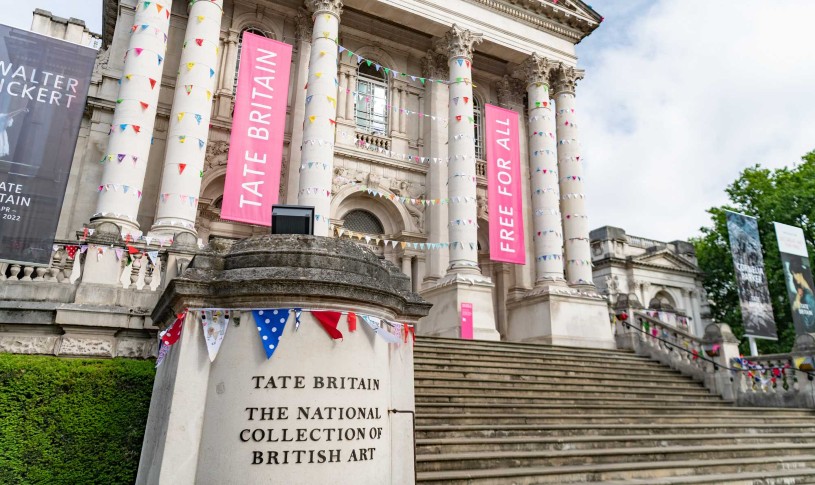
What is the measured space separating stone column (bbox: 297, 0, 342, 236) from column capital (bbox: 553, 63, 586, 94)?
944 cm

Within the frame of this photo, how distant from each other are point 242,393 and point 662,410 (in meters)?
9.95

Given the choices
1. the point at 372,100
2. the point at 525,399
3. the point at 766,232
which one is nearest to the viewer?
the point at 525,399

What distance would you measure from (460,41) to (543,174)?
5.70 meters

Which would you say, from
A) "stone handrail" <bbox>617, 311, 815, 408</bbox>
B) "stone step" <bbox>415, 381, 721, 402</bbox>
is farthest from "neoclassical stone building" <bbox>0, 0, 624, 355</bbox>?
"stone step" <bbox>415, 381, 721, 402</bbox>

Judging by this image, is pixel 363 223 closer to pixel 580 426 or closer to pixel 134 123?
pixel 134 123

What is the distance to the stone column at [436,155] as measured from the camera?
60.7 ft

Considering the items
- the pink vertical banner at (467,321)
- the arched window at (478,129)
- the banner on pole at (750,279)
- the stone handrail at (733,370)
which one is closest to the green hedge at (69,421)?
the pink vertical banner at (467,321)

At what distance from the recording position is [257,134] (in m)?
13.5

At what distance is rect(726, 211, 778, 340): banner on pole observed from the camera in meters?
19.2

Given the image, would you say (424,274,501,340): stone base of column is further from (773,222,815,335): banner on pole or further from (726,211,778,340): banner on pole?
(773,222,815,335): banner on pole

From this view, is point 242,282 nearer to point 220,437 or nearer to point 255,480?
point 220,437

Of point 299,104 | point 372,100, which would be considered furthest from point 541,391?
point 372,100

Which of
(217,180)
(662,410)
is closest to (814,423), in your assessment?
(662,410)

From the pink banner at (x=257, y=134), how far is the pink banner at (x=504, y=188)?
23.0ft
